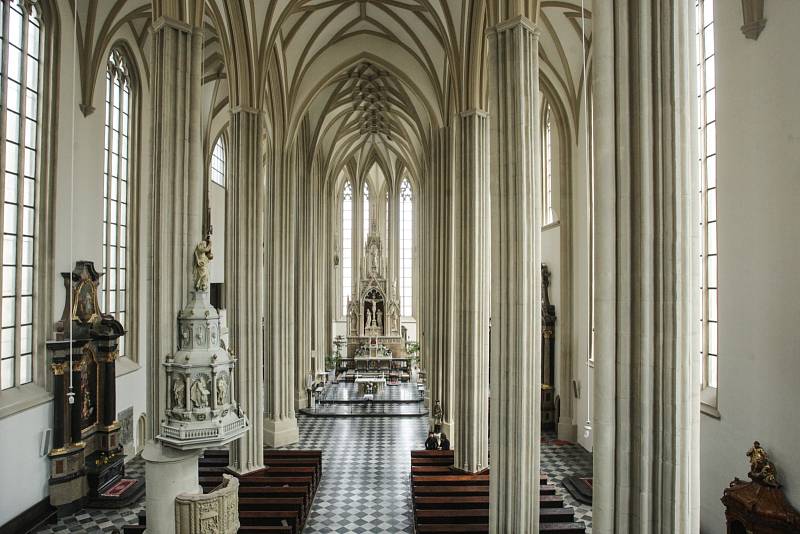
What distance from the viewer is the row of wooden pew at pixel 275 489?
10.7 metres

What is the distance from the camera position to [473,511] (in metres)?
10.8

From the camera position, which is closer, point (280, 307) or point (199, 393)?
point (199, 393)

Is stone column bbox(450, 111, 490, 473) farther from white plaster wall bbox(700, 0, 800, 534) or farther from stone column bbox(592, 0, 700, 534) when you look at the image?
stone column bbox(592, 0, 700, 534)

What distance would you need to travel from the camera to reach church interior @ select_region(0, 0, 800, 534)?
5715mm

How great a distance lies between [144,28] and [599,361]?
1745cm

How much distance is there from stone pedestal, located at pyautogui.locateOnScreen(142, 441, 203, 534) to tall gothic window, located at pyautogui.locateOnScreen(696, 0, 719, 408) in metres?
10.1

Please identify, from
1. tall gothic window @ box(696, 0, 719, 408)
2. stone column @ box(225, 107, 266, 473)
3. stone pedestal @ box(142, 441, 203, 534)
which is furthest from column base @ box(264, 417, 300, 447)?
tall gothic window @ box(696, 0, 719, 408)

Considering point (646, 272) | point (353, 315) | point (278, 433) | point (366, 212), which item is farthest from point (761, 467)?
point (366, 212)

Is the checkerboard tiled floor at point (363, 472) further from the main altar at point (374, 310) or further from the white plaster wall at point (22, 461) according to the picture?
the main altar at point (374, 310)

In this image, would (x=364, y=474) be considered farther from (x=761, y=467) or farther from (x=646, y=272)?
(x=646, y=272)

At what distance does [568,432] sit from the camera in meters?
18.6

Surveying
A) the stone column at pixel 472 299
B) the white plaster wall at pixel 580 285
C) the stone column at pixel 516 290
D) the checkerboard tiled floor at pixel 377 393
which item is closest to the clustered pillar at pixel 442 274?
the white plaster wall at pixel 580 285

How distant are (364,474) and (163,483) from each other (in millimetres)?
7401

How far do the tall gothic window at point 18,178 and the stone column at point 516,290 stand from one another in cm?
1032
